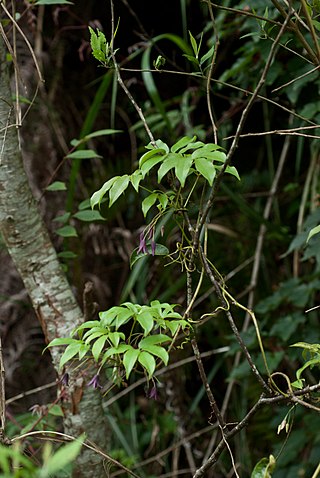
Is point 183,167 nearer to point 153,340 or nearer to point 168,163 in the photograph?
point 168,163

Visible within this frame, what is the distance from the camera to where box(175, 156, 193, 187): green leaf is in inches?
26.7

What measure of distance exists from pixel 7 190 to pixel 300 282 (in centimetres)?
83

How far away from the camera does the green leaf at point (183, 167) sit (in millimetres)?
678

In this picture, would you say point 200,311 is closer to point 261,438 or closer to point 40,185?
point 261,438

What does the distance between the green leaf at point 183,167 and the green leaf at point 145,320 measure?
0.14 metres

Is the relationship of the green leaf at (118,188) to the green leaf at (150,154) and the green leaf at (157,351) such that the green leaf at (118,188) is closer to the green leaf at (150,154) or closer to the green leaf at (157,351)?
the green leaf at (150,154)

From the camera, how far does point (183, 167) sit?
2.26 ft

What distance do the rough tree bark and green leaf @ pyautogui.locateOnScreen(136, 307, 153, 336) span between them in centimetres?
35

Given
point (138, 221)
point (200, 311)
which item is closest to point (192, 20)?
point (138, 221)

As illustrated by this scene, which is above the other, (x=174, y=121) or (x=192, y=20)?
(x=192, y=20)

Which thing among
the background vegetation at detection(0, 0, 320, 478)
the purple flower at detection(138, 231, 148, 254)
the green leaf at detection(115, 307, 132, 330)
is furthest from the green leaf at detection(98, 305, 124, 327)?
the background vegetation at detection(0, 0, 320, 478)

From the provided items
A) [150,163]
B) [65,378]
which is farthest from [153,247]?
[65,378]

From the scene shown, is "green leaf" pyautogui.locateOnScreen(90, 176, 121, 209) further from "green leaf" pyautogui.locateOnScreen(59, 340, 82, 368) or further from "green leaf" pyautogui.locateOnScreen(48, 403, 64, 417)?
"green leaf" pyautogui.locateOnScreen(48, 403, 64, 417)

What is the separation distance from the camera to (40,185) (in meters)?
2.00
